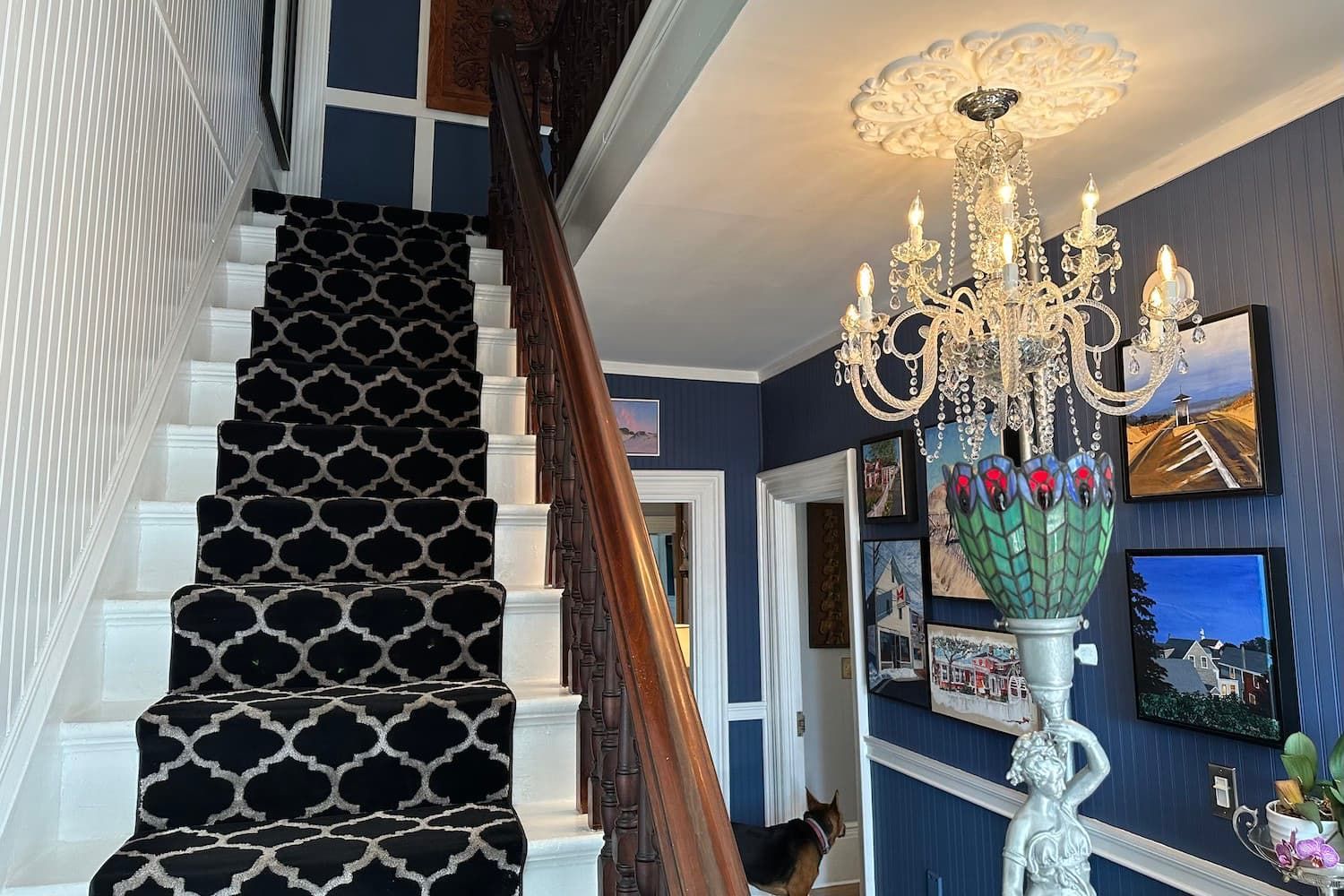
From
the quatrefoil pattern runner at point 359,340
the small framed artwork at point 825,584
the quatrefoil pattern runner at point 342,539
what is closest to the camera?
the quatrefoil pattern runner at point 342,539

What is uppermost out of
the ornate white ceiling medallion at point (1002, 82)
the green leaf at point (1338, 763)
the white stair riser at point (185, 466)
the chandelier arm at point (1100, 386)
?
the ornate white ceiling medallion at point (1002, 82)

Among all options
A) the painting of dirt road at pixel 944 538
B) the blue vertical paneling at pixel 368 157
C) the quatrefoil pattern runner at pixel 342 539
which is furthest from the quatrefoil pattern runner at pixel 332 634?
the blue vertical paneling at pixel 368 157

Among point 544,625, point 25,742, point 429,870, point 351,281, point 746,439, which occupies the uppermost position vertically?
point 351,281

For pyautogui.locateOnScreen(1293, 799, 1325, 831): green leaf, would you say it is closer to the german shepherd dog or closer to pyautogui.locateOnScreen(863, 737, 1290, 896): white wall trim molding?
pyautogui.locateOnScreen(863, 737, 1290, 896): white wall trim molding

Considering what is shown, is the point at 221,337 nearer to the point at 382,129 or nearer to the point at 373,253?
the point at 373,253

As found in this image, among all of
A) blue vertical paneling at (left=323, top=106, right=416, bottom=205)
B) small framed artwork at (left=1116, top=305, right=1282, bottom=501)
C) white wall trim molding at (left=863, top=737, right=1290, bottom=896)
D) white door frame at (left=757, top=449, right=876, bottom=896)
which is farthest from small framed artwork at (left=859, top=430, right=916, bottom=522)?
blue vertical paneling at (left=323, top=106, right=416, bottom=205)

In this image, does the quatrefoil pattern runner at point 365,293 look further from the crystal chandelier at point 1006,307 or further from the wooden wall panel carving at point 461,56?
Answer: the wooden wall panel carving at point 461,56

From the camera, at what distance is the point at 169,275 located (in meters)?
2.28

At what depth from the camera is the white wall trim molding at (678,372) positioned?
4.56 meters

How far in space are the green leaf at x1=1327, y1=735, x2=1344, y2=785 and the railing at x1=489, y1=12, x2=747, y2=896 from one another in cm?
129

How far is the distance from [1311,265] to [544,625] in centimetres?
192

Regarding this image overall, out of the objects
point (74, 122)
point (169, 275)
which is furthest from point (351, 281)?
point (74, 122)

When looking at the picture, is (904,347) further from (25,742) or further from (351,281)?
(25,742)

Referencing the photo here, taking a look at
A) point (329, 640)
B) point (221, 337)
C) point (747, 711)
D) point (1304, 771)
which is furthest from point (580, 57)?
point (747, 711)
